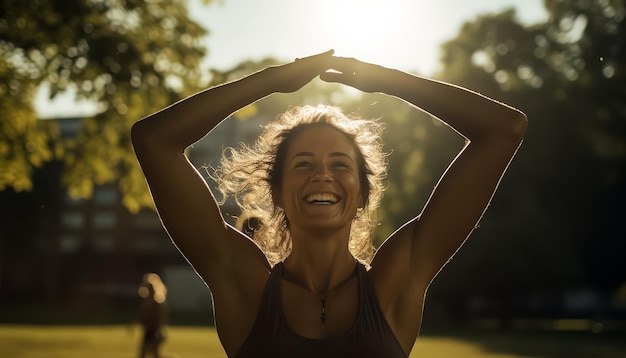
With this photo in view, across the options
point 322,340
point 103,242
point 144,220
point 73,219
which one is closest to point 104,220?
point 103,242

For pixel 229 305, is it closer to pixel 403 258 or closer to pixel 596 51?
pixel 403 258

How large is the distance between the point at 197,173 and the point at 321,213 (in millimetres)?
450

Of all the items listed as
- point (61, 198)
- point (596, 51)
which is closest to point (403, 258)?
point (596, 51)

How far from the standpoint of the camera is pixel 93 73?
1683 cm

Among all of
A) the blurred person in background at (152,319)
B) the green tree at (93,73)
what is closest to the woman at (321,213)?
the green tree at (93,73)

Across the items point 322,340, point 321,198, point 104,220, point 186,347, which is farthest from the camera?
point 104,220

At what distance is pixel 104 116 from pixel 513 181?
92.9 feet

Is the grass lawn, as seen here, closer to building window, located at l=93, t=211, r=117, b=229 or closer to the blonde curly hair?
the blonde curly hair

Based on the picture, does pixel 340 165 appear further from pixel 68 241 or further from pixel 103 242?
pixel 68 241

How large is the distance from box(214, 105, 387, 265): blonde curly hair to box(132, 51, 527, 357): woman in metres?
0.04

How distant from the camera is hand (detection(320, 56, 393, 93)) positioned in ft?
11.5

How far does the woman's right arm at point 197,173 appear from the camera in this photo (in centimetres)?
339

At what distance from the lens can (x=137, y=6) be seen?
18391 millimetres

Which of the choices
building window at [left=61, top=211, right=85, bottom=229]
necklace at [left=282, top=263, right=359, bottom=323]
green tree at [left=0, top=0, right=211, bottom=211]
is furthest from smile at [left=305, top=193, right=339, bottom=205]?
building window at [left=61, top=211, right=85, bottom=229]
